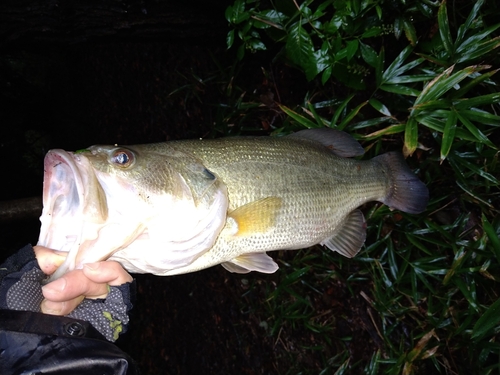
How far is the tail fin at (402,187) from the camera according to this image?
2.59 m

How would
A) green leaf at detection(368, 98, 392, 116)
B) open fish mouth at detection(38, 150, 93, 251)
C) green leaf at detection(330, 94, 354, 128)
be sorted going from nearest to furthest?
open fish mouth at detection(38, 150, 93, 251) < green leaf at detection(368, 98, 392, 116) < green leaf at detection(330, 94, 354, 128)

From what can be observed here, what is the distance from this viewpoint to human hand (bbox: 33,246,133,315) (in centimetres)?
167

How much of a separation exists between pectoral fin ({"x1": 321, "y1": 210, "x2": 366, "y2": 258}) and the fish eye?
1317mm

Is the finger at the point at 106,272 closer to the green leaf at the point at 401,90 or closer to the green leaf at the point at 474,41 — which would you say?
the green leaf at the point at 401,90

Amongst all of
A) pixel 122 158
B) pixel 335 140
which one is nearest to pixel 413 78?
pixel 335 140

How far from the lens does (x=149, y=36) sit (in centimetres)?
346

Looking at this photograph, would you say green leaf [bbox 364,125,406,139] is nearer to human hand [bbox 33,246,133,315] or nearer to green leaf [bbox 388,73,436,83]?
green leaf [bbox 388,73,436,83]

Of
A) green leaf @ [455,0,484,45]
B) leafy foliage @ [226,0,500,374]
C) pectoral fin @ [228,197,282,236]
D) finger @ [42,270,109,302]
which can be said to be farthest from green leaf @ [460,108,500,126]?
finger @ [42,270,109,302]

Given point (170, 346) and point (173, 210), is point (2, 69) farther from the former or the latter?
point (173, 210)

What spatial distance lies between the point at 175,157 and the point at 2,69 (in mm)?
4188

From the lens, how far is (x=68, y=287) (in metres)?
1.67

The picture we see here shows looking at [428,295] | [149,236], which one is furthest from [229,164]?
[428,295]

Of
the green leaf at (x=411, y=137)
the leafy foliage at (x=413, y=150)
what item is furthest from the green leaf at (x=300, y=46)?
the green leaf at (x=411, y=137)

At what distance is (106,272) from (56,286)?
202 millimetres
